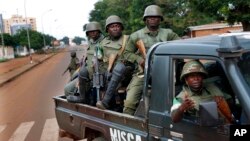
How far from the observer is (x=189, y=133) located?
3453 millimetres

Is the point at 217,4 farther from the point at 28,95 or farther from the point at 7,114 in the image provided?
the point at 7,114

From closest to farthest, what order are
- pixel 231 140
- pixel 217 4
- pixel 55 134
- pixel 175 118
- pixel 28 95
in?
pixel 231 140 → pixel 175 118 → pixel 55 134 → pixel 28 95 → pixel 217 4

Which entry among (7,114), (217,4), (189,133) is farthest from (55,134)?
(217,4)

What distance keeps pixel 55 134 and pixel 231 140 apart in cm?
617

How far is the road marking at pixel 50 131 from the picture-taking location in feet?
27.9

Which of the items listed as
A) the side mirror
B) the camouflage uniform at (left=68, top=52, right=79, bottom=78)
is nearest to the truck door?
the side mirror

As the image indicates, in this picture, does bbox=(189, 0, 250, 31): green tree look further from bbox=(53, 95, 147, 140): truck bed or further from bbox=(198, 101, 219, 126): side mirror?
bbox=(198, 101, 219, 126): side mirror

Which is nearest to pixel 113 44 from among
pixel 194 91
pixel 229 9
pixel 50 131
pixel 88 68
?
pixel 88 68

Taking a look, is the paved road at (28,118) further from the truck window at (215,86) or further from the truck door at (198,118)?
the truck window at (215,86)

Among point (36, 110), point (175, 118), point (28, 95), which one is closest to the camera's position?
point (175, 118)

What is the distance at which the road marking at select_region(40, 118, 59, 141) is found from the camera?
8491mm

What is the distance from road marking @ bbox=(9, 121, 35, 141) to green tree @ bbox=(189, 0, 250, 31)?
9.93 metres

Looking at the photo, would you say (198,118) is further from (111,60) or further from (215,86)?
(111,60)

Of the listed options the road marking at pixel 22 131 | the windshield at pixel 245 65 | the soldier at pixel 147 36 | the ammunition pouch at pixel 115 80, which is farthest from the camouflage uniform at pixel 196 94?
the road marking at pixel 22 131
